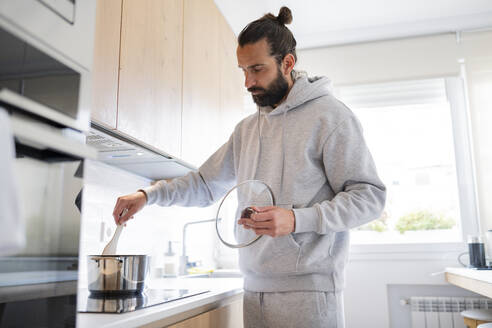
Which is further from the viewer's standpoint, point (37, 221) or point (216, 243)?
point (216, 243)

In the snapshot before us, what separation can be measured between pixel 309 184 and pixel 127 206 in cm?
59

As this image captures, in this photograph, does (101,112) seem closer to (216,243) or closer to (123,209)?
(123,209)

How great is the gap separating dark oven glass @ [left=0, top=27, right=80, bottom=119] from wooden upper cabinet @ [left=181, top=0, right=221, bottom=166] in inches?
50.5

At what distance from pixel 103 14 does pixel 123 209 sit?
0.61 m

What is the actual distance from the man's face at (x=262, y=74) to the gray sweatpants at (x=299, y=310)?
657 mm

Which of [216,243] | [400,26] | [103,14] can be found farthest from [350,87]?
[103,14]

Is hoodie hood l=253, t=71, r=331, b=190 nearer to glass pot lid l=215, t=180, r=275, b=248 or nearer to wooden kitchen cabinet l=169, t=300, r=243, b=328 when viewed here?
glass pot lid l=215, t=180, r=275, b=248

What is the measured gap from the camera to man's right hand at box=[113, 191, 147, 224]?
1.38 meters

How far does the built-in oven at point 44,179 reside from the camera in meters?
0.59

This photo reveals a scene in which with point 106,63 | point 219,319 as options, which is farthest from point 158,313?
point 106,63

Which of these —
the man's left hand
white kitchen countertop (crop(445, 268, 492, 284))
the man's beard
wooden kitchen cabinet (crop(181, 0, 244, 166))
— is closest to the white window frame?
white kitchen countertop (crop(445, 268, 492, 284))

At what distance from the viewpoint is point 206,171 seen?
1.67 m

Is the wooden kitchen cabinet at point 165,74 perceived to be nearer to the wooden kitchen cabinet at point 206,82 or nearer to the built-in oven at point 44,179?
the wooden kitchen cabinet at point 206,82

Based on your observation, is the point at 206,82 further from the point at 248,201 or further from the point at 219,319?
the point at 219,319
